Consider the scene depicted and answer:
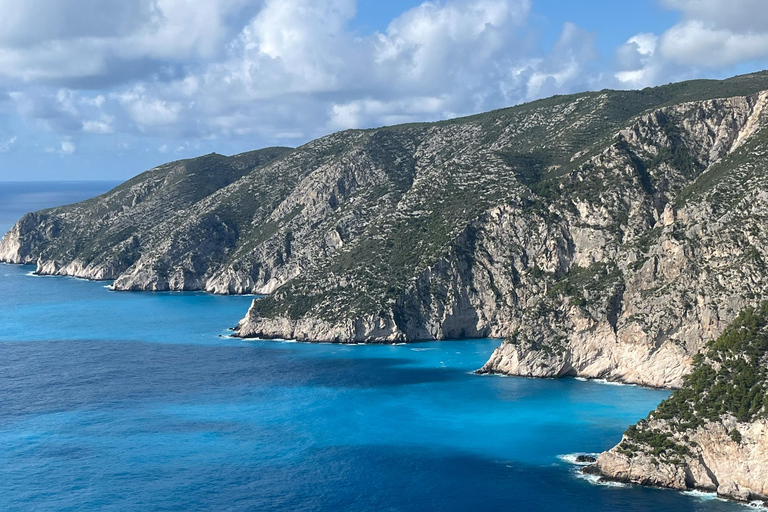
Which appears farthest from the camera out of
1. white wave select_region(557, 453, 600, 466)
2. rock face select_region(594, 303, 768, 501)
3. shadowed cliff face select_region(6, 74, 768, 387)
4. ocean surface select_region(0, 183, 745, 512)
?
shadowed cliff face select_region(6, 74, 768, 387)

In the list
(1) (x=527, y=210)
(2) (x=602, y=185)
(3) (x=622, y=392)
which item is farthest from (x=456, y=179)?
(3) (x=622, y=392)

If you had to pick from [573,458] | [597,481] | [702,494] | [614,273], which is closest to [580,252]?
[614,273]

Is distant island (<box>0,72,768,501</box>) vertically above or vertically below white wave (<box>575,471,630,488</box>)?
above

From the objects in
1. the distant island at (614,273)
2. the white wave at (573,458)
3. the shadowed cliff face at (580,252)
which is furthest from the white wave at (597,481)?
the shadowed cliff face at (580,252)

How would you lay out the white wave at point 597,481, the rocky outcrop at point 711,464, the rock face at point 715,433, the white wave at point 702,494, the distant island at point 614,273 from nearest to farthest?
the rocky outcrop at point 711,464 → the rock face at point 715,433 → the white wave at point 702,494 → the white wave at point 597,481 → the distant island at point 614,273

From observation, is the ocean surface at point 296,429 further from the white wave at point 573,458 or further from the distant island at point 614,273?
the distant island at point 614,273

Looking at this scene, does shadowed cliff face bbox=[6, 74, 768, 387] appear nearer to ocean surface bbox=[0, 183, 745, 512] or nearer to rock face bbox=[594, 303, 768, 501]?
ocean surface bbox=[0, 183, 745, 512]

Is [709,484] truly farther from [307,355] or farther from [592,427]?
[307,355]

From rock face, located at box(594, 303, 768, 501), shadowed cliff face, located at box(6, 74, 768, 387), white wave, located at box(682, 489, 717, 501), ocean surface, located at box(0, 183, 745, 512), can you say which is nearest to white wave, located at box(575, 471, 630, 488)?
ocean surface, located at box(0, 183, 745, 512)
